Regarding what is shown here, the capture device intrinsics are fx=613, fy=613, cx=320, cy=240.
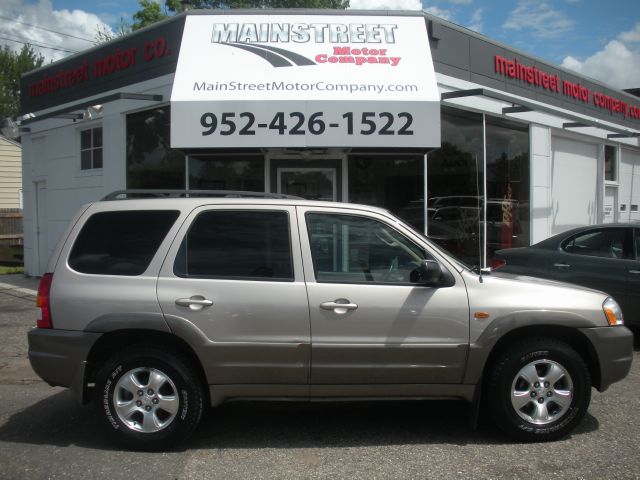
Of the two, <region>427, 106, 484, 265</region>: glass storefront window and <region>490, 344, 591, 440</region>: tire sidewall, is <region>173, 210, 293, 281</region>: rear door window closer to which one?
<region>490, 344, 591, 440</region>: tire sidewall

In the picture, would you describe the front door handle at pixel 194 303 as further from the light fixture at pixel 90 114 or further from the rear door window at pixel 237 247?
the light fixture at pixel 90 114

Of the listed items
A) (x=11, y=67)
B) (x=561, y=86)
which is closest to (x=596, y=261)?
(x=561, y=86)

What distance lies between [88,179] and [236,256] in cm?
927

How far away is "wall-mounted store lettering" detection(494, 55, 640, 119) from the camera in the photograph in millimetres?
12305

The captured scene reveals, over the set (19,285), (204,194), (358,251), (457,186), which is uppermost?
(457,186)

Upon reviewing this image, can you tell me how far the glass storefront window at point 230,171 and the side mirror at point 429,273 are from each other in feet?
21.5

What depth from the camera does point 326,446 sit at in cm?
457

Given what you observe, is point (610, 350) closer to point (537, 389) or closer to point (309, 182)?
point (537, 389)

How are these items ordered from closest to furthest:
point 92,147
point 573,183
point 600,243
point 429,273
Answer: point 429,273 → point 600,243 → point 92,147 → point 573,183

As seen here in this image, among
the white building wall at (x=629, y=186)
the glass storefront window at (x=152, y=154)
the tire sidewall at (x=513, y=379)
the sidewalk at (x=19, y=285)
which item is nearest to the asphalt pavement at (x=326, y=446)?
the tire sidewall at (x=513, y=379)

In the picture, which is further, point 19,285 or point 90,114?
point 19,285

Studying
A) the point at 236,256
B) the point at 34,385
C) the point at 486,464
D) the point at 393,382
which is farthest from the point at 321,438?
the point at 34,385

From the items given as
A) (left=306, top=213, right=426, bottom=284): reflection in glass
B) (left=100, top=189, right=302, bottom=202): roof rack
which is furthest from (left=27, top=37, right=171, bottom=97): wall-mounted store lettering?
(left=306, top=213, right=426, bottom=284): reflection in glass

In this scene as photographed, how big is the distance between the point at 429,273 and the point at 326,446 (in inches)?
59.3
